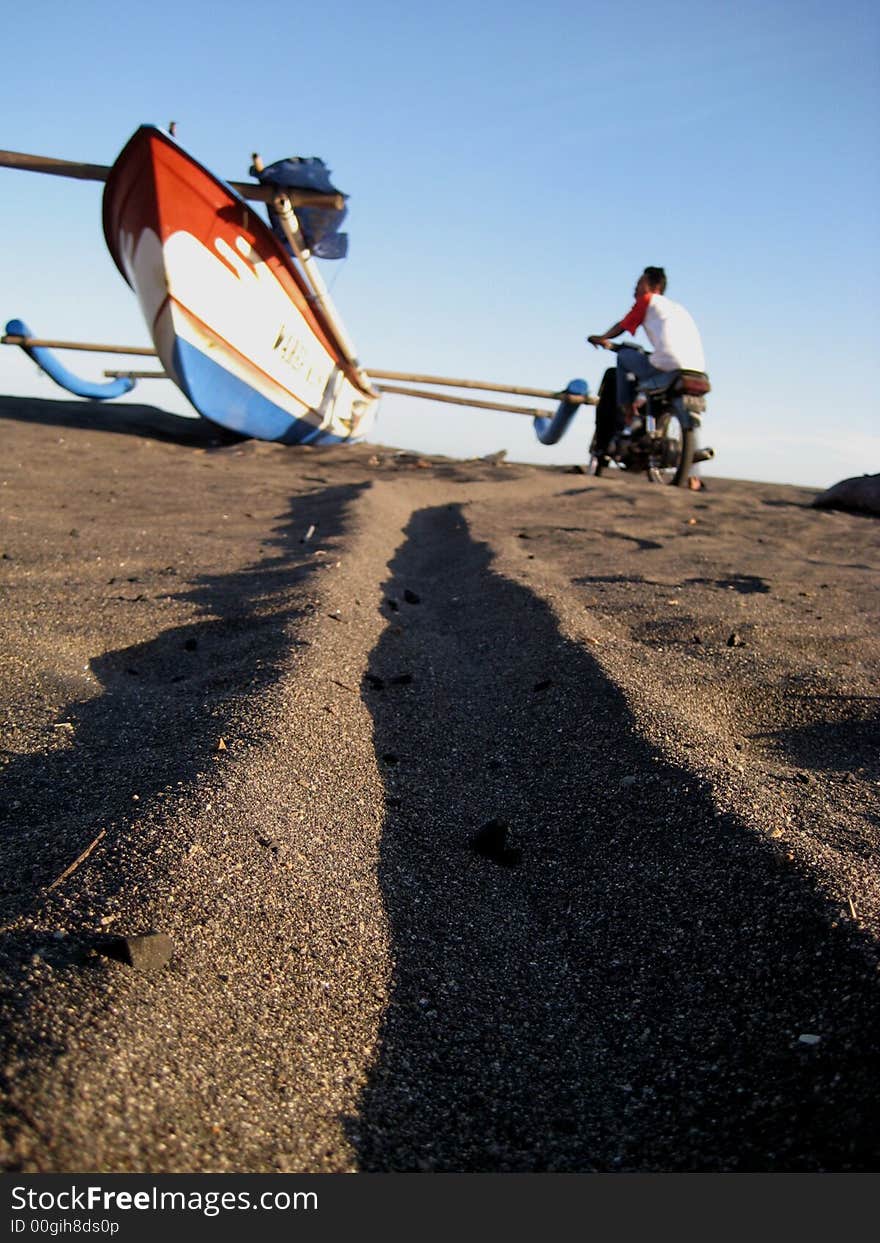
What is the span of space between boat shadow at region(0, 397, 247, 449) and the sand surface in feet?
22.7

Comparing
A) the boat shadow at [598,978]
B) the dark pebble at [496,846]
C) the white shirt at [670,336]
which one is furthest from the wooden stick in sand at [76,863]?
the white shirt at [670,336]

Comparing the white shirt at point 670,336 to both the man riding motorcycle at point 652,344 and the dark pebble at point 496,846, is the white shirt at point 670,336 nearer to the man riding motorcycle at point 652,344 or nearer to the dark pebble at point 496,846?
the man riding motorcycle at point 652,344

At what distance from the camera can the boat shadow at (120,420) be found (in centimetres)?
1063

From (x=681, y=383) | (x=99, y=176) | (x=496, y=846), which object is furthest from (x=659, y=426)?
(x=496, y=846)

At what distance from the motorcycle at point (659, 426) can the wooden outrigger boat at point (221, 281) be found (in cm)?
324

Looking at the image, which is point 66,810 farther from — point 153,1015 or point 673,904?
point 673,904

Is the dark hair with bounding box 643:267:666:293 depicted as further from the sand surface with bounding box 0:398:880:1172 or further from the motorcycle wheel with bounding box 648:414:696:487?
the sand surface with bounding box 0:398:880:1172

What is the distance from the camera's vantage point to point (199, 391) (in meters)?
9.48

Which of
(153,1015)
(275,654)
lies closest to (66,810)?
(153,1015)

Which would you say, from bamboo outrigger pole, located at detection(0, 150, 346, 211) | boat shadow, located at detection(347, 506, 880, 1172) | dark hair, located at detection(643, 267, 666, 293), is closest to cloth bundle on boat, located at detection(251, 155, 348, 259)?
bamboo outrigger pole, located at detection(0, 150, 346, 211)

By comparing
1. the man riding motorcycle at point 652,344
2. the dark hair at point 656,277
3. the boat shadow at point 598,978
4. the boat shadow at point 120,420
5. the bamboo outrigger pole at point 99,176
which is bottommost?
the boat shadow at point 598,978

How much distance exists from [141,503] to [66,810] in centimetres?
457

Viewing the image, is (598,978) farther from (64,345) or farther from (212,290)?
(64,345)

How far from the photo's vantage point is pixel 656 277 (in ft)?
27.6
